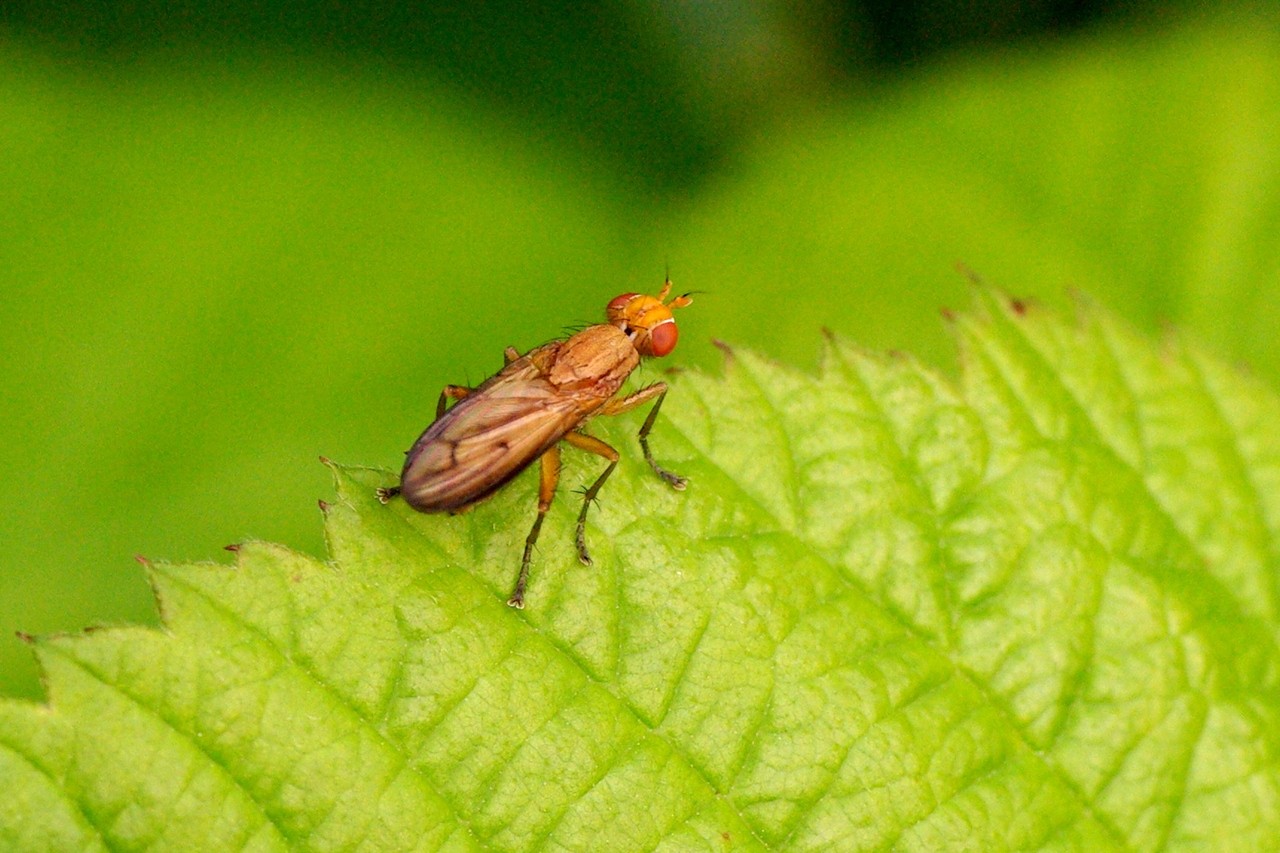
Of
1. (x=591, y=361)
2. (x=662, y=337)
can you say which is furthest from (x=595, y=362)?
(x=662, y=337)

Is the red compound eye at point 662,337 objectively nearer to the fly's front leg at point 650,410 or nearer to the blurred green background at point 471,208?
the fly's front leg at point 650,410

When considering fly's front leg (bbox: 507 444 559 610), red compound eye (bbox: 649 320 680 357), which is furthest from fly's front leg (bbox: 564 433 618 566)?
red compound eye (bbox: 649 320 680 357)

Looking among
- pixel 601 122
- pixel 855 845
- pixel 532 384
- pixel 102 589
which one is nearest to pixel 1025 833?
pixel 855 845

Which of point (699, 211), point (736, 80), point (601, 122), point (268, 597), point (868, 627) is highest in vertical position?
point (736, 80)

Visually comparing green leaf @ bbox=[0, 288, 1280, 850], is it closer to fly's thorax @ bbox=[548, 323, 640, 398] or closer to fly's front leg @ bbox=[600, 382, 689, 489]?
fly's front leg @ bbox=[600, 382, 689, 489]

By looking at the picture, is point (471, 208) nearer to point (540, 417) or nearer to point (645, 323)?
point (645, 323)

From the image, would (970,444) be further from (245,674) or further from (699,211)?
(699,211)
